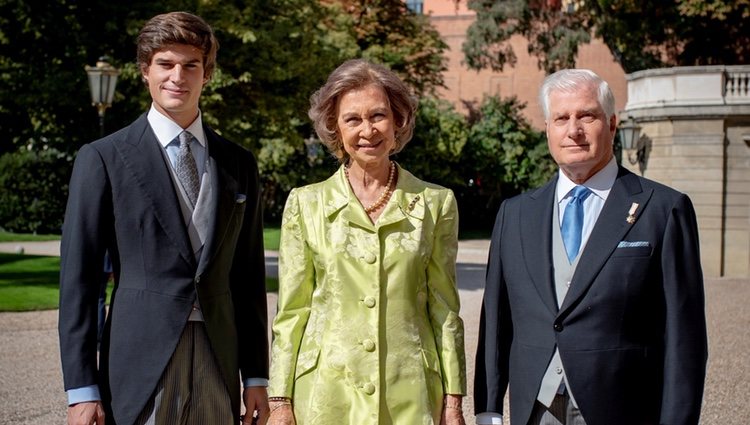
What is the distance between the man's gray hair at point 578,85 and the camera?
3496 mm

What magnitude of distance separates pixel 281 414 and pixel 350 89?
4.01 ft

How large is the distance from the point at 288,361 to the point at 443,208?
816 millimetres

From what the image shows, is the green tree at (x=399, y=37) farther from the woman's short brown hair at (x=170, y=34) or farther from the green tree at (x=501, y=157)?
the woman's short brown hair at (x=170, y=34)

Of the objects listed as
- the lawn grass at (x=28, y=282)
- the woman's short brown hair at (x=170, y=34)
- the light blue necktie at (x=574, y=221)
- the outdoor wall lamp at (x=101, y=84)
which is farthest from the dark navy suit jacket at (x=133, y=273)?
the outdoor wall lamp at (x=101, y=84)

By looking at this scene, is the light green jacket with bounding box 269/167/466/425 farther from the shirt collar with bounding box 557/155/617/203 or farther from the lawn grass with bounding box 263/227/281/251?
the lawn grass with bounding box 263/227/281/251

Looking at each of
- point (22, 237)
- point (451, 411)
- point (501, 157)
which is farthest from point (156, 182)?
point (501, 157)

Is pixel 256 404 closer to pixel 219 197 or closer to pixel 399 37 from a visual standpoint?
pixel 219 197

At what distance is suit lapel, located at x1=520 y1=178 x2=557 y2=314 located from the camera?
3.51 meters

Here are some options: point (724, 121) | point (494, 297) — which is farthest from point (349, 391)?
point (724, 121)

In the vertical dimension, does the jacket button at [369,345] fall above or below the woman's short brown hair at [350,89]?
below

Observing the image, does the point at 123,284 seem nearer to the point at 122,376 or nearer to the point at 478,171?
the point at 122,376

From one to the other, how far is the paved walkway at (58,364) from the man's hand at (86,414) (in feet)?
15.5

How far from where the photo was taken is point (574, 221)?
11.7 ft

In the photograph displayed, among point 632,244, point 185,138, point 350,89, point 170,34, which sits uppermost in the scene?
point 170,34
